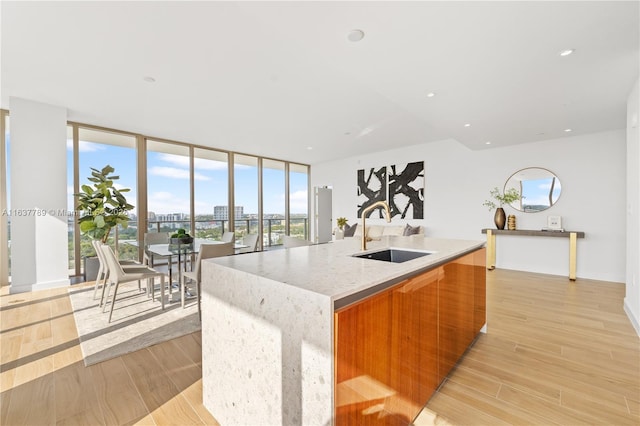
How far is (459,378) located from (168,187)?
6164 mm

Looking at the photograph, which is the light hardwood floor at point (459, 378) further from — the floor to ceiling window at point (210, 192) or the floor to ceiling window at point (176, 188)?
the floor to ceiling window at point (210, 192)

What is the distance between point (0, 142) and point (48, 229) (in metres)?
1.63

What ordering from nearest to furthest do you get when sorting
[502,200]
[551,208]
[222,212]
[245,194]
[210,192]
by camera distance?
[551,208], [502,200], [210,192], [222,212], [245,194]

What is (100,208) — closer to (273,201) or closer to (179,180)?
(179,180)

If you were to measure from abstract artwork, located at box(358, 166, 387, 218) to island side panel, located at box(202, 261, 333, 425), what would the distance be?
6132 mm

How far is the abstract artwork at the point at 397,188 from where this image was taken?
260 inches

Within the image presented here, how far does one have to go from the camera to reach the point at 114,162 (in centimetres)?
543

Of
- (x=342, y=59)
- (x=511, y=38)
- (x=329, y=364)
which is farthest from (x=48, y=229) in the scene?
(x=511, y=38)

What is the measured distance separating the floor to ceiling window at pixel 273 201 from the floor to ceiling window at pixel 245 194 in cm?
27

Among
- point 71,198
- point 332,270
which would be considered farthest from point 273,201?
point 332,270

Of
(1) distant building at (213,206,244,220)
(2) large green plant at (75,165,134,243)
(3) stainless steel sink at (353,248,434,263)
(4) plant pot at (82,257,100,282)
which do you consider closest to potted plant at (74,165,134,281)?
(2) large green plant at (75,165,134,243)

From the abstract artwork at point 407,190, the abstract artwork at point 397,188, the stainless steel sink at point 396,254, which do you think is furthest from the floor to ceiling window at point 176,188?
the stainless steel sink at point 396,254

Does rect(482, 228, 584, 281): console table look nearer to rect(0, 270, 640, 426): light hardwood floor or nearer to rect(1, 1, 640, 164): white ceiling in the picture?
rect(1, 1, 640, 164): white ceiling

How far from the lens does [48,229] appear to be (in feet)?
13.7
